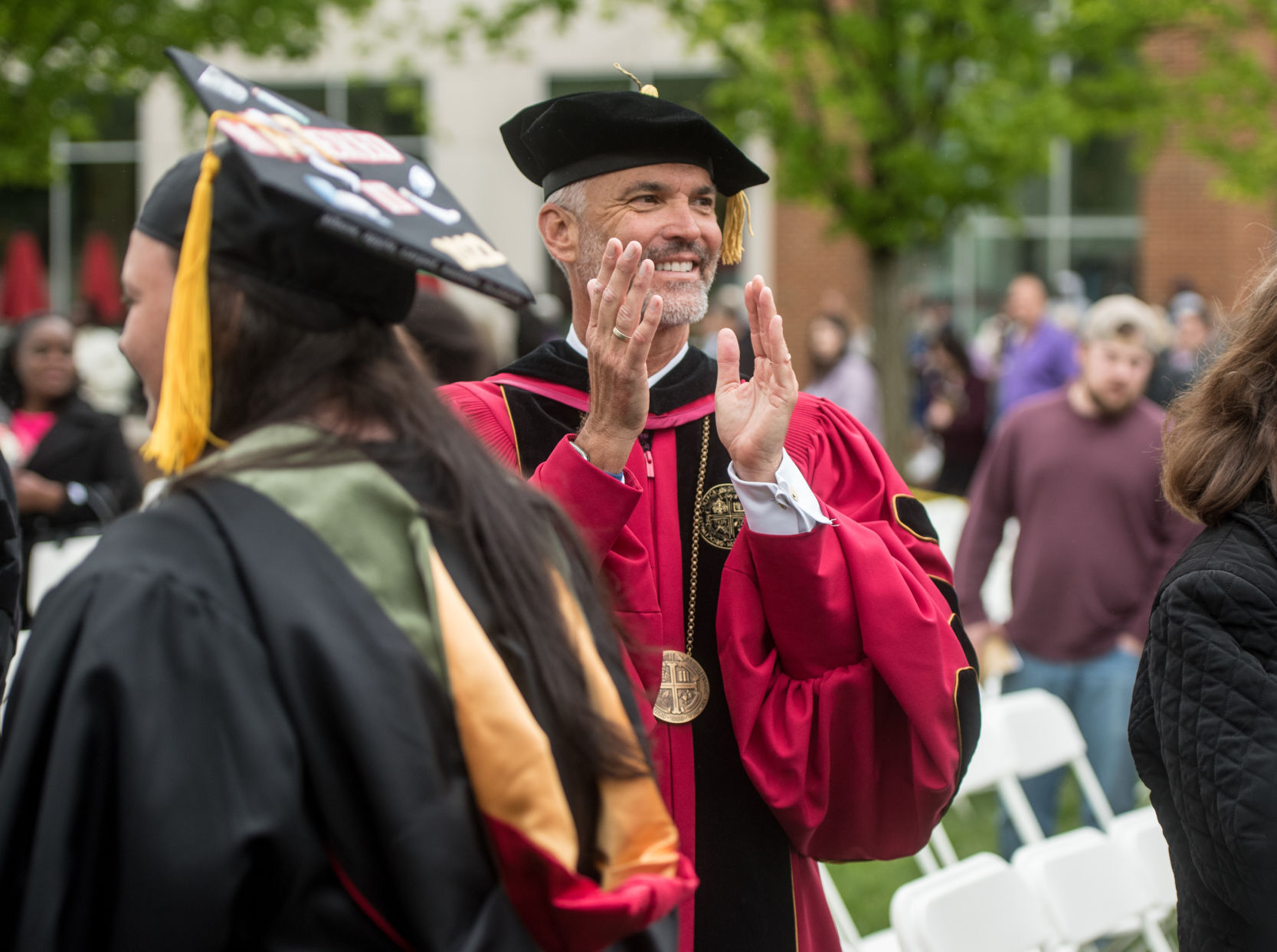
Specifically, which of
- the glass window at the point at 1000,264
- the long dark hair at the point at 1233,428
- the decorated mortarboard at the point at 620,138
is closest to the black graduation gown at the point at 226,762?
the decorated mortarboard at the point at 620,138

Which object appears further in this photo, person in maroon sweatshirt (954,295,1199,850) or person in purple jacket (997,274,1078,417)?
person in purple jacket (997,274,1078,417)

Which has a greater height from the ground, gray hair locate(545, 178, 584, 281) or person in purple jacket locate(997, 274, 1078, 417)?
gray hair locate(545, 178, 584, 281)

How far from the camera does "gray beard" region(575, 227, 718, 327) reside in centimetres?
243

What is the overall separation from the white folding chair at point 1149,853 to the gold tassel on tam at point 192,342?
2.84 metres

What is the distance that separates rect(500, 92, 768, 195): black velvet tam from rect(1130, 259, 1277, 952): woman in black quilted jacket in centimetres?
90

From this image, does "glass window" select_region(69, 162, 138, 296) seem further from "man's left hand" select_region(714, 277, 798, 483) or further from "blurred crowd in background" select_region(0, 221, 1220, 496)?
"man's left hand" select_region(714, 277, 798, 483)

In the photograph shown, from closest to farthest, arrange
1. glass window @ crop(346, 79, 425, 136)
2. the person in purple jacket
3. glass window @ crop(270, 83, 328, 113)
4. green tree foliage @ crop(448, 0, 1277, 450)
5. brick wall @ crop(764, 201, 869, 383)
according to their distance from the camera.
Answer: the person in purple jacket → green tree foliage @ crop(448, 0, 1277, 450) → glass window @ crop(346, 79, 425, 136) → glass window @ crop(270, 83, 328, 113) → brick wall @ crop(764, 201, 869, 383)

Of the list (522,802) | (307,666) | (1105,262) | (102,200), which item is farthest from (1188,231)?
(307,666)

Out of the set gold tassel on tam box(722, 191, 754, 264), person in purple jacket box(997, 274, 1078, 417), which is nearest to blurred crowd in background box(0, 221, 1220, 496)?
person in purple jacket box(997, 274, 1078, 417)

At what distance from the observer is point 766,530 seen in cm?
221

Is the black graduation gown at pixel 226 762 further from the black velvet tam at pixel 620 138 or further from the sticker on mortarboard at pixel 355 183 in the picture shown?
the black velvet tam at pixel 620 138

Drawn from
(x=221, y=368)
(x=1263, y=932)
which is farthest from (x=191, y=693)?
(x=1263, y=932)

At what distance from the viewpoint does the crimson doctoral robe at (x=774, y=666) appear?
7.30ft

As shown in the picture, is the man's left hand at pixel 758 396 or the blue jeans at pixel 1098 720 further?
the blue jeans at pixel 1098 720
